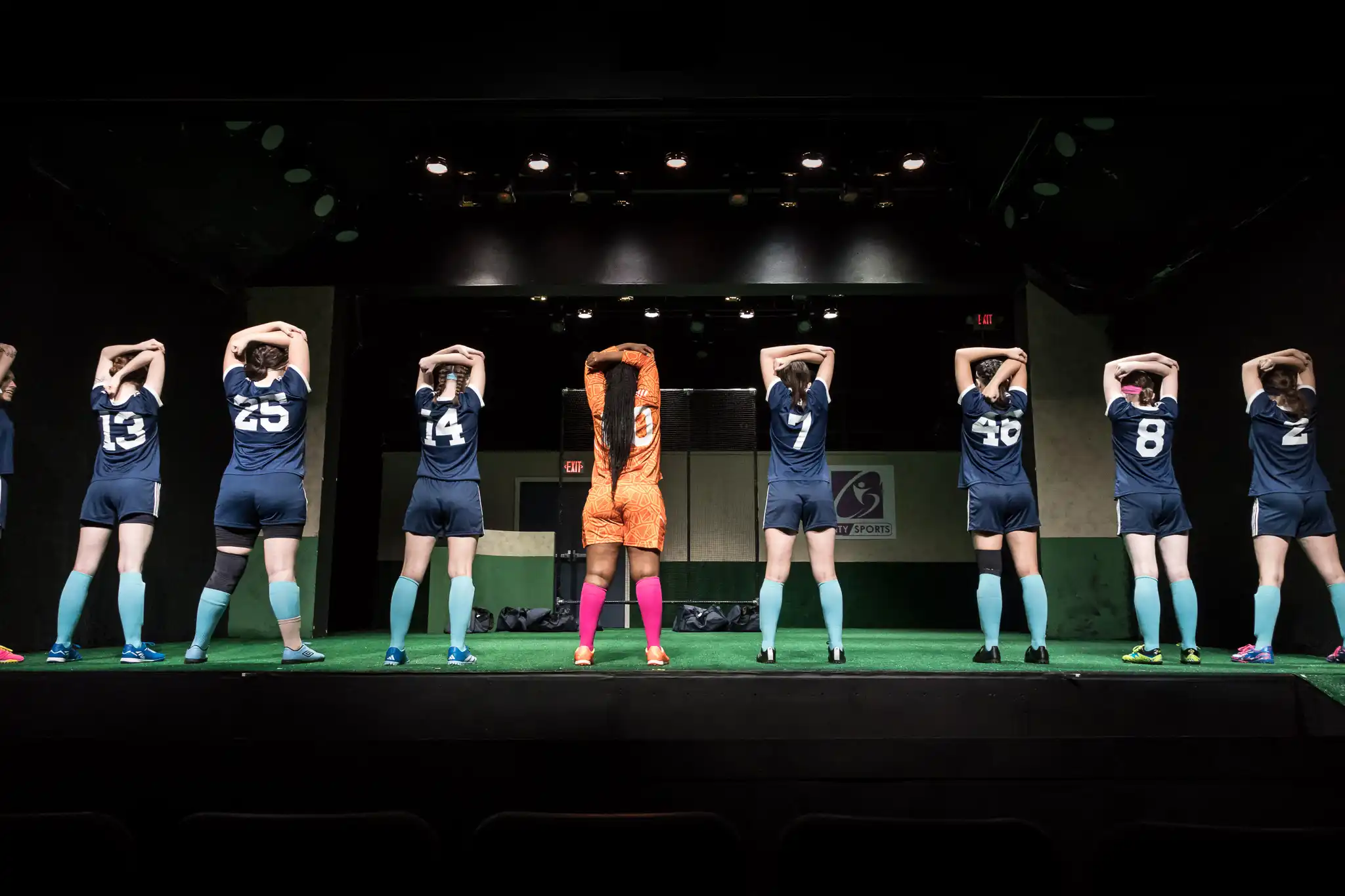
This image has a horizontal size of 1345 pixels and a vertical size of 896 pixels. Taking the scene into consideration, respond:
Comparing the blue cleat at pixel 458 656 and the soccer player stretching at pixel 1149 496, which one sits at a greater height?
the soccer player stretching at pixel 1149 496

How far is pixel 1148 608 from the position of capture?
5445 mm

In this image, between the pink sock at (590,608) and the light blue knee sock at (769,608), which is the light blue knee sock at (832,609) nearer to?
the light blue knee sock at (769,608)

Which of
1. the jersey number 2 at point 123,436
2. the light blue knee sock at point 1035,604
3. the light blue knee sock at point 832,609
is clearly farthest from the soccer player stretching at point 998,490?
the jersey number 2 at point 123,436

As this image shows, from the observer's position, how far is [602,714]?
4453 millimetres

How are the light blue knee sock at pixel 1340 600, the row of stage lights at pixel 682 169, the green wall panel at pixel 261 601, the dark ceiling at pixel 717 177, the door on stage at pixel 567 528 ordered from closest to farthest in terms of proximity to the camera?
the light blue knee sock at pixel 1340 600 < the dark ceiling at pixel 717 177 < the row of stage lights at pixel 682 169 < the green wall panel at pixel 261 601 < the door on stage at pixel 567 528

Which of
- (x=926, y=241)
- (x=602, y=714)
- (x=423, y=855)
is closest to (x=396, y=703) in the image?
(x=602, y=714)

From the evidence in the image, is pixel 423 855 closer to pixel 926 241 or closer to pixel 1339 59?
pixel 1339 59

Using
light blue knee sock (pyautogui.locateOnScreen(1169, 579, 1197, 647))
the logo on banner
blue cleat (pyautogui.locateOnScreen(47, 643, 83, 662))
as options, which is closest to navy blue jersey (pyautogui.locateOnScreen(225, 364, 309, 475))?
blue cleat (pyautogui.locateOnScreen(47, 643, 83, 662))

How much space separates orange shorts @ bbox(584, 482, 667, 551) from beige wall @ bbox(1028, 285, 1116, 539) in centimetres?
516

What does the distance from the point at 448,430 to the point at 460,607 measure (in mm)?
1064

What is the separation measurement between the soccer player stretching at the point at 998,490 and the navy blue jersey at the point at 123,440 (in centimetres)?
502

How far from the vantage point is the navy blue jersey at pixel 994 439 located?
5641 millimetres

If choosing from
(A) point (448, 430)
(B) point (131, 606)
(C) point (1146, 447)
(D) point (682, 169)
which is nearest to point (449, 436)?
(A) point (448, 430)

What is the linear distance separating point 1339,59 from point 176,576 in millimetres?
8894
